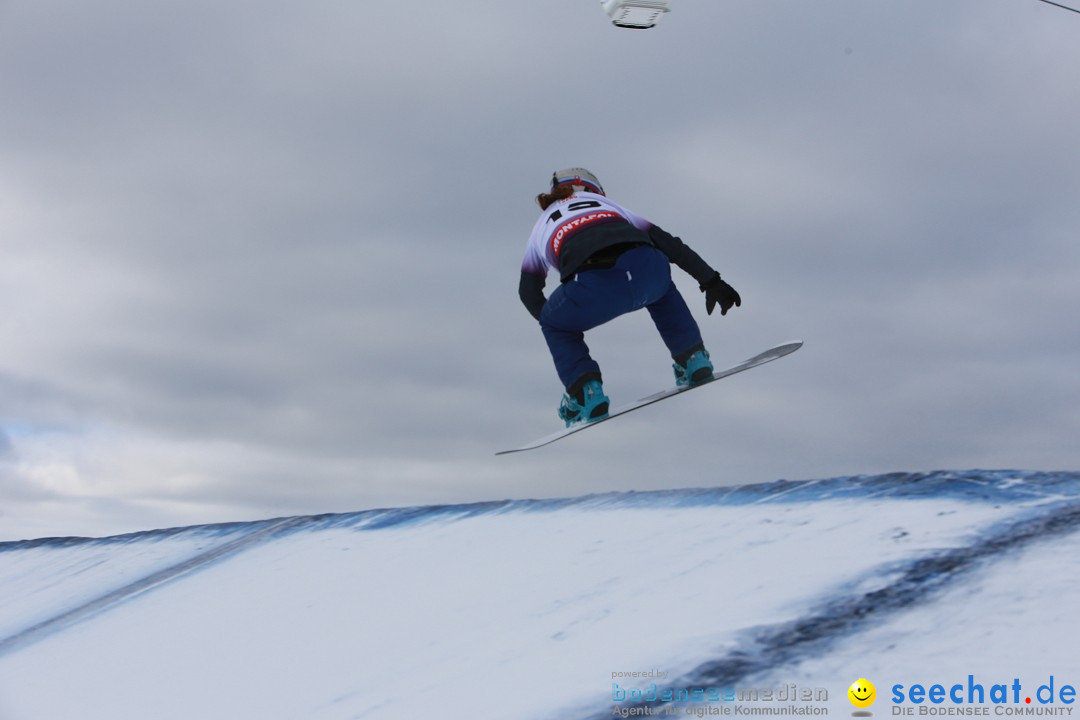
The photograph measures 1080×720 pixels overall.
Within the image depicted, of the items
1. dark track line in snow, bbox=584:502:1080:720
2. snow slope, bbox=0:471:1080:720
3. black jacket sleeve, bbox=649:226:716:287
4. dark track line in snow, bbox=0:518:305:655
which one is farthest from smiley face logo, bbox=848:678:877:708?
dark track line in snow, bbox=0:518:305:655

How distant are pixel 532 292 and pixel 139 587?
10.2 feet

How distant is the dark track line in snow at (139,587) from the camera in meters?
5.48

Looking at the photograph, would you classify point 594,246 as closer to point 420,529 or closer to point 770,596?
point 420,529

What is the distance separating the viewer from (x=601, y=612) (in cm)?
339

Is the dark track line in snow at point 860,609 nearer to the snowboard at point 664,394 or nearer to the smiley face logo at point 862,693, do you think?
the smiley face logo at point 862,693

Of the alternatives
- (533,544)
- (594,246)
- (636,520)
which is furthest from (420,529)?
(594,246)

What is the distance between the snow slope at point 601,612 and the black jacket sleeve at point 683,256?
211 centimetres

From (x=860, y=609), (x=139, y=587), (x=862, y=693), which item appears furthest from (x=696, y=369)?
(x=862, y=693)

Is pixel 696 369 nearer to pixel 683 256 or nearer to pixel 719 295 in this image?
pixel 719 295

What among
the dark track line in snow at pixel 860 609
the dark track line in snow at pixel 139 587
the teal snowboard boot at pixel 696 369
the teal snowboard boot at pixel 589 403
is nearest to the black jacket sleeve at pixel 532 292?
the teal snowboard boot at pixel 589 403

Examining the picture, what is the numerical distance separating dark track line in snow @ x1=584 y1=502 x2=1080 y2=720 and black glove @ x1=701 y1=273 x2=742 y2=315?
319 centimetres

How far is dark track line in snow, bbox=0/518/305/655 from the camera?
5.48 metres

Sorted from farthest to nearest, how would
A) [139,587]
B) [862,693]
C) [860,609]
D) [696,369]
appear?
[696,369], [139,587], [860,609], [862,693]

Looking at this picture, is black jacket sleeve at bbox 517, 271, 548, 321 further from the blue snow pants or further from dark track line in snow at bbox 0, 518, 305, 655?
dark track line in snow at bbox 0, 518, 305, 655
